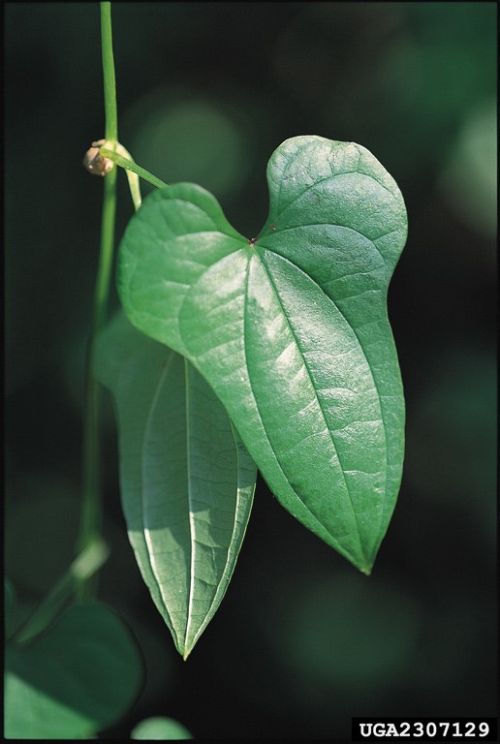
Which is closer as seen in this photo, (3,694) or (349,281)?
(349,281)

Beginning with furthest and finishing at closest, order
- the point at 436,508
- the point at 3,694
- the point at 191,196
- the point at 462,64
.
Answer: the point at 436,508 → the point at 462,64 → the point at 3,694 → the point at 191,196

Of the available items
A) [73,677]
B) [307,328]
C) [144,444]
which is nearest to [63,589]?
[73,677]

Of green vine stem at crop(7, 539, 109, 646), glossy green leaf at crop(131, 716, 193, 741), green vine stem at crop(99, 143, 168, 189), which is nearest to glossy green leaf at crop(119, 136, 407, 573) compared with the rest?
green vine stem at crop(99, 143, 168, 189)

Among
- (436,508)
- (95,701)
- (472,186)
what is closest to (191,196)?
(95,701)

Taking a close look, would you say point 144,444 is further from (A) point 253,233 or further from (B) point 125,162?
(A) point 253,233

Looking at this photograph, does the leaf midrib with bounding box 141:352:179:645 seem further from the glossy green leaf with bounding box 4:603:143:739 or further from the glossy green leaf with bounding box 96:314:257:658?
the glossy green leaf with bounding box 4:603:143:739

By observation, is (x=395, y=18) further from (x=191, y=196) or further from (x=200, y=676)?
(x=200, y=676)

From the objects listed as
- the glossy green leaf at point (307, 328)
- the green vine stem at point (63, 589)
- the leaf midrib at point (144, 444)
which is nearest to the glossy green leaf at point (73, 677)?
the green vine stem at point (63, 589)
